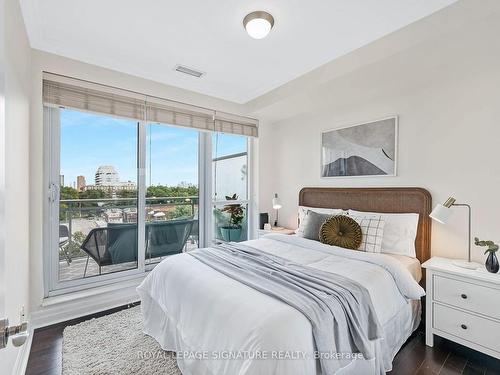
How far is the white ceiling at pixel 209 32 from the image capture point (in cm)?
187

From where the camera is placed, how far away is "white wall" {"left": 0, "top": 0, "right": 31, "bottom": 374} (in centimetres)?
149

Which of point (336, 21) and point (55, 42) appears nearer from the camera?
point (336, 21)

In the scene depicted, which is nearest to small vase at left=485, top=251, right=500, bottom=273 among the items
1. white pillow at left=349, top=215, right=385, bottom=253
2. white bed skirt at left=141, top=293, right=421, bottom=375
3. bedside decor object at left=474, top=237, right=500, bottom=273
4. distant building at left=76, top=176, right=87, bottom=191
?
bedside decor object at left=474, top=237, right=500, bottom=273

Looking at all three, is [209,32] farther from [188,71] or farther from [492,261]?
[492,261]

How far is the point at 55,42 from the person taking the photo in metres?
2.31

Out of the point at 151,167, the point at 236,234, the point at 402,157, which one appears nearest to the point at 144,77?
the point at 151,167

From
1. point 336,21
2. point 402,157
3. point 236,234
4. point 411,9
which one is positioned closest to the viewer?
point 411,9

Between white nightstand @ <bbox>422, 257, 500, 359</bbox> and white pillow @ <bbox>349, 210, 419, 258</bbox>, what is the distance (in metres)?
0.27

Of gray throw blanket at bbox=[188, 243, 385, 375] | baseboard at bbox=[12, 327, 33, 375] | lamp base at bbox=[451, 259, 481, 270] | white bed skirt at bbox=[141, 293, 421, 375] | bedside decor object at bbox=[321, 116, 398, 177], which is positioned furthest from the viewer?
bedside decor object at bbox=[321, 116, 398, 177]

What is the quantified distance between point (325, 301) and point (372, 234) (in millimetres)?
1322

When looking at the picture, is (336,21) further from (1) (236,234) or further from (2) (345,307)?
(1) (236,234)

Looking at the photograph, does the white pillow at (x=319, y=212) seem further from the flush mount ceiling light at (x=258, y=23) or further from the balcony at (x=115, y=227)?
the flush mount ceiling light at (x=258, y=23)

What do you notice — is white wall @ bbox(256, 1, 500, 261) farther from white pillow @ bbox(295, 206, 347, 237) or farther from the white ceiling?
white pillow @ bbox(295, 206, 347, 237)

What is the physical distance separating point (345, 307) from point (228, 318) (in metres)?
0.67
